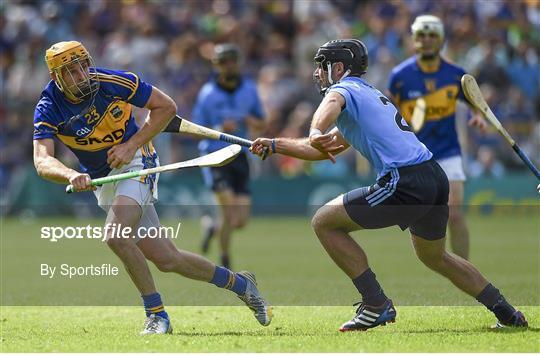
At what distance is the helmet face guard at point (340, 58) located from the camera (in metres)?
8.26

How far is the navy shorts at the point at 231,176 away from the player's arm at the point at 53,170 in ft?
18.5

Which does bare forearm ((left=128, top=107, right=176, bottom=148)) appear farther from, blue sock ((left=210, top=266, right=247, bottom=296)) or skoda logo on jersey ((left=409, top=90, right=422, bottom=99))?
skoda logo on jersey ((left=409, top=90, right=422, bottom=99))

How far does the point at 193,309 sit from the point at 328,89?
2964mm

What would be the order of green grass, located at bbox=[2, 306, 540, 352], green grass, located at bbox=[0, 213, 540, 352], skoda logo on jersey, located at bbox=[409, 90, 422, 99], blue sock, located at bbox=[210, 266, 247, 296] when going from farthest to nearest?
skoda logo on jersey, located at bbox=[409, 90, 422, 99] → blue sock, located at bbox=[210, 266, 247, 296] → green grass, located at bbox=[0, 213, 540, 352] → green grass, located at bbox=[2, 306, 540, 352]

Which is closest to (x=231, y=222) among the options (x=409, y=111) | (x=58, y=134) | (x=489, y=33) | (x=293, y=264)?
(x=293, y=264)

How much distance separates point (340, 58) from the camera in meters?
8.27

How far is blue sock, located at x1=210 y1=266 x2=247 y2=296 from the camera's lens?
8.95 metres

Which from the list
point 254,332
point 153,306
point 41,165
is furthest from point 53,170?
point 254,332

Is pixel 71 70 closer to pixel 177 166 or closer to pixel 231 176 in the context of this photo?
pixel 177 166

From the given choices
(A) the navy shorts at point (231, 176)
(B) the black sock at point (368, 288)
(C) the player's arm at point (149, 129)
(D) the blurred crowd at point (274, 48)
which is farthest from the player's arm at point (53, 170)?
(D) the blurred crowd at point (274, 48)

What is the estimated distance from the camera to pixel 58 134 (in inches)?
340

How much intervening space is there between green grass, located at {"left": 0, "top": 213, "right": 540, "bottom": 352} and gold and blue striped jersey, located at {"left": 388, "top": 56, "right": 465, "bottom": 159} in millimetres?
1503

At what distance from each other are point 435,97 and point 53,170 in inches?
198

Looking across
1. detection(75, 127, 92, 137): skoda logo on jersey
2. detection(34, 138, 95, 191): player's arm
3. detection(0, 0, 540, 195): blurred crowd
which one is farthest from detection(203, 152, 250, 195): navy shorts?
detection(0, 0, 540, 195): blurred crowd
